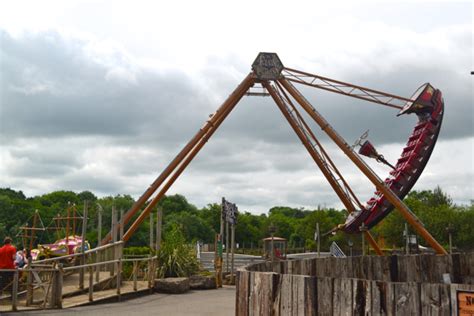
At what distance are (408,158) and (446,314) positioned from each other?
17966 mm

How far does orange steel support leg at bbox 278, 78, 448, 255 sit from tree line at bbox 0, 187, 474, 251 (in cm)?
588

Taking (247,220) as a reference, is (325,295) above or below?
below

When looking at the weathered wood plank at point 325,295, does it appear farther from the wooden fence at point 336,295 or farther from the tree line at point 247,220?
the tree line at point 247,220

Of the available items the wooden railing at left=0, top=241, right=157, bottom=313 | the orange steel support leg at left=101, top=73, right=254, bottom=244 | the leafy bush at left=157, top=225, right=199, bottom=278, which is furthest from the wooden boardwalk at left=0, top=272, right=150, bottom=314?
the orange steel support leg at left=101, top=73, right=254, bottom=244

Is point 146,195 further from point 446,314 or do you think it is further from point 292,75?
point 446,314

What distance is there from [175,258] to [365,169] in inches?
327

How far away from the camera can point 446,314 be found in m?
4.68

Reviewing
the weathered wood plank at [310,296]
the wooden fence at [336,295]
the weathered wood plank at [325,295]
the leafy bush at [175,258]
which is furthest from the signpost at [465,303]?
the leafy bush at [175,258]

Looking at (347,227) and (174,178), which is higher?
(174,178)

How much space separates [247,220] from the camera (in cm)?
10281

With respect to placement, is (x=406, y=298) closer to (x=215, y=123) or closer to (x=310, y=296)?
(x=310, y=296)

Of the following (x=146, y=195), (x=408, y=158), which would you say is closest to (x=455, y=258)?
(x=408, y=158)

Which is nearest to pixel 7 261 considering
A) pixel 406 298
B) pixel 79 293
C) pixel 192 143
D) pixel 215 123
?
pixel 79 293

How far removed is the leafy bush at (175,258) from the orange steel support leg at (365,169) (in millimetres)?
7334
